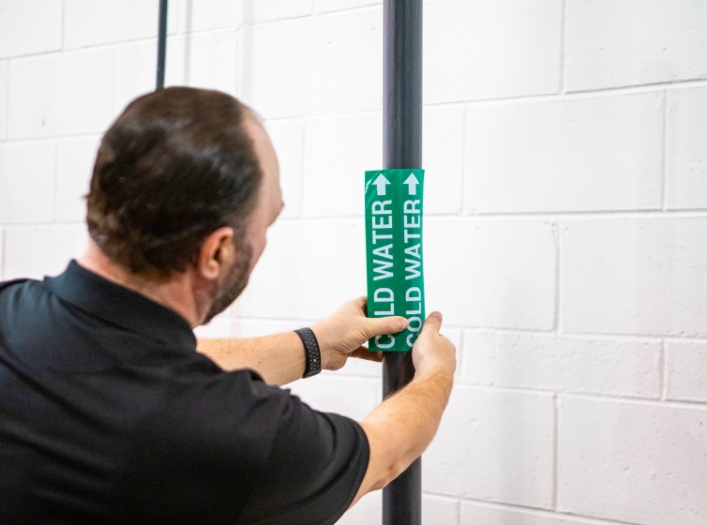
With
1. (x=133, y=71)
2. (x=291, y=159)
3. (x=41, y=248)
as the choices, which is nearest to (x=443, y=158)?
(x=291, y=159)

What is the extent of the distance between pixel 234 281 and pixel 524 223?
61 cm

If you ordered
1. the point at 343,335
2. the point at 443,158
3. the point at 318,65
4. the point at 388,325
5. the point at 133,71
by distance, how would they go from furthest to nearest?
the point at 133,71 < the point at 318,65 < the point at 443,158 < the point at 343,335 < the point at 388,325

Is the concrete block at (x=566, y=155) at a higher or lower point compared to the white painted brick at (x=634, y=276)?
higher

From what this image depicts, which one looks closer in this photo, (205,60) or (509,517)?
(509,517)

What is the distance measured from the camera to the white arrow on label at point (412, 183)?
80 centimetres

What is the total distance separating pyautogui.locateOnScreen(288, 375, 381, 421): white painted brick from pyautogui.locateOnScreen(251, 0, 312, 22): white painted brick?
30.5 inches

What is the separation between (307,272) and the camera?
1337 millimetres

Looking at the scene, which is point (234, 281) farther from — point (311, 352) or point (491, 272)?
point (491, 272)

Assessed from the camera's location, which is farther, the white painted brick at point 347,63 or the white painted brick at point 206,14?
the white painted brick at point 206,14

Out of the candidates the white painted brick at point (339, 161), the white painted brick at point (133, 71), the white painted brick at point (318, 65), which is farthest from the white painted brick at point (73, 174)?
the white painted brick at point (339, 161)

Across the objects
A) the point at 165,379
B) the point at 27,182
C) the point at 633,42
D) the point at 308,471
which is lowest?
the point at 308,471

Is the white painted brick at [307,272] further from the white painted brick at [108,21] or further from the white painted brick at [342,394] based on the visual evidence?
the white painted brick at [108,21]

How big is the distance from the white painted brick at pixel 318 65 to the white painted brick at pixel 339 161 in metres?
0.03

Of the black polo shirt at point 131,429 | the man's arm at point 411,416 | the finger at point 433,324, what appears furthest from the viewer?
the finger at point 433,324
